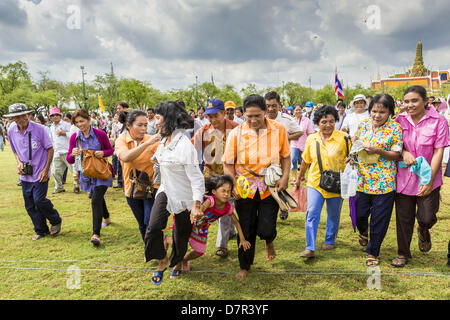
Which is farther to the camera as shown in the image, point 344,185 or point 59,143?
point 59,143

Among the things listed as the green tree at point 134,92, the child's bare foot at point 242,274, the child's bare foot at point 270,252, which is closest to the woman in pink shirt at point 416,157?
the child's bare foot at point 270,252

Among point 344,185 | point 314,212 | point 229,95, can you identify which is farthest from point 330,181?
point 229,95

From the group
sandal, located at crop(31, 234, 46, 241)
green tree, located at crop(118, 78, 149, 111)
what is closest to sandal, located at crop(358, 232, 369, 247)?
sandal, located at crop(31, 234, 46, 241)

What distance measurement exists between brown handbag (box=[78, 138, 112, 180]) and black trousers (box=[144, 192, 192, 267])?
5.78 feet

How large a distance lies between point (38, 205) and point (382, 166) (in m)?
5.17

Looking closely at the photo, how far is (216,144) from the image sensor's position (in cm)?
434

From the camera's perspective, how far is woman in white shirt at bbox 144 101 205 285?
2.96 m

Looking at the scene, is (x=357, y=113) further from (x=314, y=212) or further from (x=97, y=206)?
(x=97, y=206)

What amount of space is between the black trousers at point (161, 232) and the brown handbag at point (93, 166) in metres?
1.76

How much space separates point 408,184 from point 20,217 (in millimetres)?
6867

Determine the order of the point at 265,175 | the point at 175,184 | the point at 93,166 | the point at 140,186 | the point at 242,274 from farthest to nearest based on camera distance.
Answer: the point at 93,166 < the point at 140,186 < the point at 242,274 < the point at 265,175 < the point at 175,184

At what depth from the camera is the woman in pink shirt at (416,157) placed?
3.48m

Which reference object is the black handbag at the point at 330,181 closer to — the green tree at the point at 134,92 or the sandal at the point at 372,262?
the sandal at the point at 372,262

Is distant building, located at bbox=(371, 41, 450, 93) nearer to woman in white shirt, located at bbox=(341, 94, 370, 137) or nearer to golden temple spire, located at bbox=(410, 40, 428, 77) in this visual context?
golden temple spire, located at bbox=(410, 40, 428, 77)
